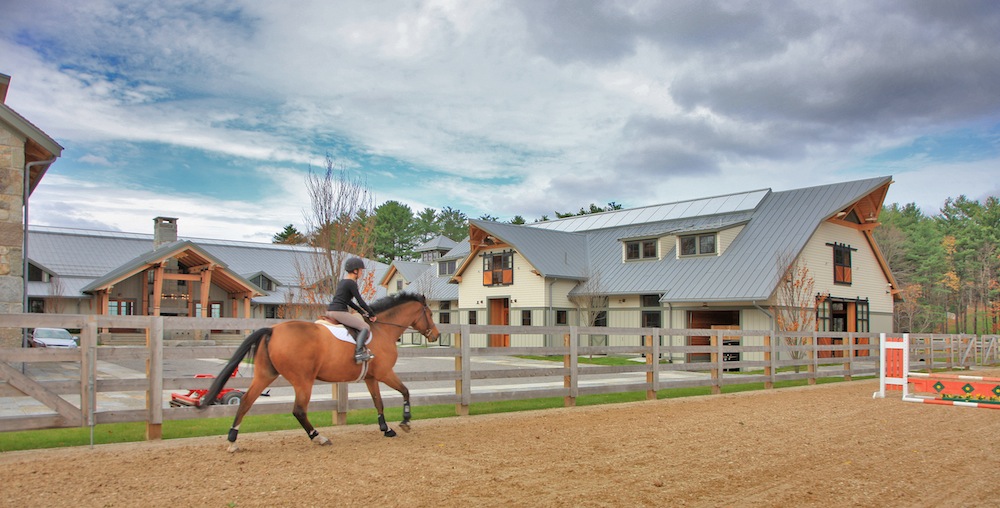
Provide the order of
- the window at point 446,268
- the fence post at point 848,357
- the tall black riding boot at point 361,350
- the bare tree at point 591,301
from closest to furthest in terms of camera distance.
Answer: the tall black riding boot at point 361,350 → the fence post at point 848,357 → the bare tree at point 591,301 → the window at point 446,268

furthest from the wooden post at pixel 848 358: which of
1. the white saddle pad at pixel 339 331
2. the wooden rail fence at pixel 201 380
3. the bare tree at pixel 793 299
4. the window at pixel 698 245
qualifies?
the white saddle pad at pixel 339 331

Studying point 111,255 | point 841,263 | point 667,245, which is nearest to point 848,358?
point 841,263

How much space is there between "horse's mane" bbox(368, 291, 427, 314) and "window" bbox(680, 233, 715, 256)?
85.1 ft

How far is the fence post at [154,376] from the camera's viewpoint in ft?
26.1

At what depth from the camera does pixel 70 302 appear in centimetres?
3759

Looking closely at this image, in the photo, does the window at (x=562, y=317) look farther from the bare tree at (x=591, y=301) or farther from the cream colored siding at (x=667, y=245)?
the cream colored siding at (x=667, y=245)

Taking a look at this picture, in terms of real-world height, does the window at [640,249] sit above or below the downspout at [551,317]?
above

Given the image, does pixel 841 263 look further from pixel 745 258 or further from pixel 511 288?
pixel 511 288

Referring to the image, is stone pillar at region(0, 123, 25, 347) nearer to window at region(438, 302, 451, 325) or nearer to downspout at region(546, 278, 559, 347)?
downspout at region(546, 278, 559, 347)

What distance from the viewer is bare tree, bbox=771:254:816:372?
2681cm

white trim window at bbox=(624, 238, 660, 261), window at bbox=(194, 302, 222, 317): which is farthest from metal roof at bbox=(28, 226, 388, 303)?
white trim window at bbox=(624, 238, 660, 261)

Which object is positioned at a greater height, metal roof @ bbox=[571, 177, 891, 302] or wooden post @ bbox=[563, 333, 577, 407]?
metal roof @ bbox=[571, 177, 891, 302]

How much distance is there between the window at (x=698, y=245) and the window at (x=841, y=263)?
511cm

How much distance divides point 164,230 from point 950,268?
6392 cm
